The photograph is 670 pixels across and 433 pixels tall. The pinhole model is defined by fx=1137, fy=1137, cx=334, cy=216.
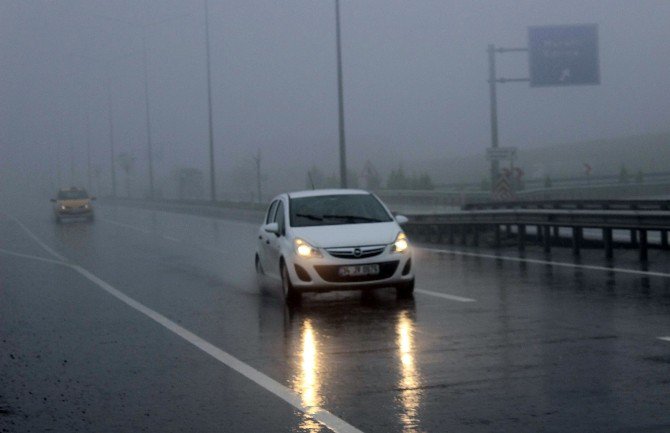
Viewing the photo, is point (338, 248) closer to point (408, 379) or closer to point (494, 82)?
point (408, 379)

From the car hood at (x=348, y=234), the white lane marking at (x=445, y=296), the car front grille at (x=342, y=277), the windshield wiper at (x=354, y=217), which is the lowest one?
the white lane marking at (x=445, y=296)

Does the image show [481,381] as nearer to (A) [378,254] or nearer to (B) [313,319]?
(B) [313,319]

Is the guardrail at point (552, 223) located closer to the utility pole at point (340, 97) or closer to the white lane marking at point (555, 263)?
the white lane marking at point (555, 263)

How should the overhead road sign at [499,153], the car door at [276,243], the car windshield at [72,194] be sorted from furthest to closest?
the car windshield at [72,194] < the overhead road sign at [499,153] < the car door at [276,243]

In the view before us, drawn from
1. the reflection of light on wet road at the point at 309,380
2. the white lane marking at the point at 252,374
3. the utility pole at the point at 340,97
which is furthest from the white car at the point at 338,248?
the utility pole at the point at 340,97

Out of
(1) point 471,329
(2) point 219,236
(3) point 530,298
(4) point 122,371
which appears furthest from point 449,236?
(4) point 122,371

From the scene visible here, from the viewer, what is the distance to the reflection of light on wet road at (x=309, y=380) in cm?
705

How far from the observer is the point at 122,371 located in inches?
368

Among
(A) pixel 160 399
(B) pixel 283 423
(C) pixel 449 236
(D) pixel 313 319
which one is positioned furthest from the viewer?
(C) pixel 449 236

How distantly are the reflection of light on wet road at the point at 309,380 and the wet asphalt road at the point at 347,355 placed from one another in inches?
0.7

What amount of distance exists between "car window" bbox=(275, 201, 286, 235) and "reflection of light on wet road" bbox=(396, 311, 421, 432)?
11.9 ft

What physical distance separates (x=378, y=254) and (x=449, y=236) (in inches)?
568

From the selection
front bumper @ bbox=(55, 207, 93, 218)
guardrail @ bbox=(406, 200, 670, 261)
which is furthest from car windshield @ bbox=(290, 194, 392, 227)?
front bumper @ bbox=(55, 207, 93, 218)

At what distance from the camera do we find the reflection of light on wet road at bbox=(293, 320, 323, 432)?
7.05m
